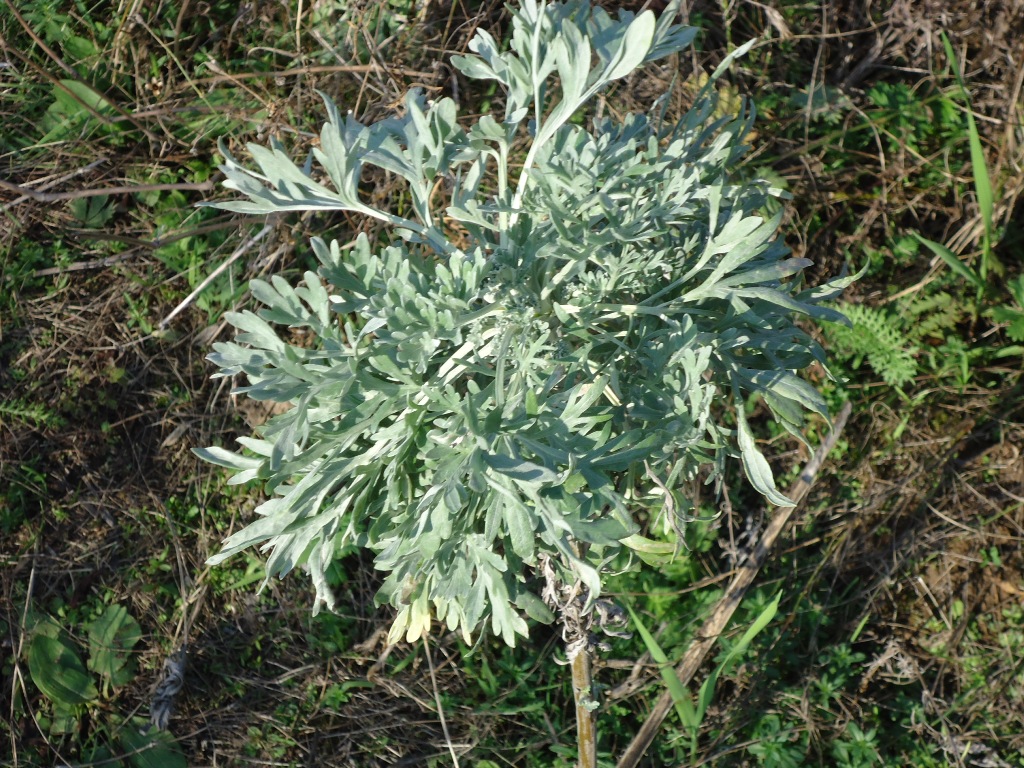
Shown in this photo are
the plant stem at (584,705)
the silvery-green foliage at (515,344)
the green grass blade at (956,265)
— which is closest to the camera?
the silvery-green foliage at (515,344)

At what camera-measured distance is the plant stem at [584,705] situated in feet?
6.08

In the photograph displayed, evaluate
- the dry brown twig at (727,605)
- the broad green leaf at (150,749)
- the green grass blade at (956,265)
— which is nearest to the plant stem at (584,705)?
the dry brown twig at (727,605)

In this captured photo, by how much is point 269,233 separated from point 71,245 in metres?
0.66

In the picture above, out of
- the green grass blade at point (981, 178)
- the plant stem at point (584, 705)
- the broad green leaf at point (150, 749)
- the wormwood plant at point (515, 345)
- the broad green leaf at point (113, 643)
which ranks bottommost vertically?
the broad green leaf at point (150, 749)

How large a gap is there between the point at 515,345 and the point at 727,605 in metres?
1.36

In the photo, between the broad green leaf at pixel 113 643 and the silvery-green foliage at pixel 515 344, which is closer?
the silvery-green foliage at pixel 515 344

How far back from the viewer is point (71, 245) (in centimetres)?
275

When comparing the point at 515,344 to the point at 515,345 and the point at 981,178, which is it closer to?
the point at 515,345

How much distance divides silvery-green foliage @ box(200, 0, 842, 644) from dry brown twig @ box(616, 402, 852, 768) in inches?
37.8

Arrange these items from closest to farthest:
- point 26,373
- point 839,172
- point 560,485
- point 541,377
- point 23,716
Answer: point 560,485, point 541,377, point 23,716, point 26,373, point 839,172

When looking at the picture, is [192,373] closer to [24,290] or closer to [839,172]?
[24,290]

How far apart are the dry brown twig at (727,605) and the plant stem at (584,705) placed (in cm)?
38

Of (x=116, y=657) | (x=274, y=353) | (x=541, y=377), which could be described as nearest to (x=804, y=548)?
(x=541, y=377)

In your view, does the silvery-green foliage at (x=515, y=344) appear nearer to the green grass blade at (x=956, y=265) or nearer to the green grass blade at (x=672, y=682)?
the green grass blade at (x=672, y=682)
